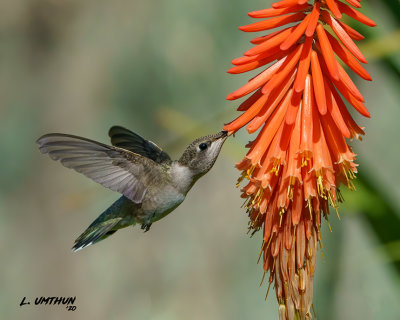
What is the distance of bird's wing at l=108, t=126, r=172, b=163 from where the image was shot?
2.99 meters

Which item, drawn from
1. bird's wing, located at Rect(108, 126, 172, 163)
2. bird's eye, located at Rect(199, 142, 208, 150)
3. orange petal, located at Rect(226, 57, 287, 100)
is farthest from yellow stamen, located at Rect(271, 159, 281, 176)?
bird's wing, located at Rect(108, 126, 172, 163)

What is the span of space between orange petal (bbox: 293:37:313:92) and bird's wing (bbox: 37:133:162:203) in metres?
0.87

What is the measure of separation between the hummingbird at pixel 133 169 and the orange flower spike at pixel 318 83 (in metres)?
0.63

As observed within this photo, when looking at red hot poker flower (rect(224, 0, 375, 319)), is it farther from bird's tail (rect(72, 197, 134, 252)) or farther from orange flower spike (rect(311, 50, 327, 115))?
bird's tail (rect(72, 197, 134, 252))

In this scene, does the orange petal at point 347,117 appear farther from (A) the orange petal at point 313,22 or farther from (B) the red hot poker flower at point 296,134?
(A) the orange petal at point 313,22

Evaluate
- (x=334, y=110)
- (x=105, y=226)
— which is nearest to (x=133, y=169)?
(x=105, y=226)

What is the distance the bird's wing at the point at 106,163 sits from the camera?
241 cm

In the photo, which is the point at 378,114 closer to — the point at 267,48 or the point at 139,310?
the point at 139,310

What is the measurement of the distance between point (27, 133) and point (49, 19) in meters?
1.09

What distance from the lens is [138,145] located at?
3.03 metres

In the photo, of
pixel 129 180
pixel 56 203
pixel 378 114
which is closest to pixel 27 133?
pixel 56 203

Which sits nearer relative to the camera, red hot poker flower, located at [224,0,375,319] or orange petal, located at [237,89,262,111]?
red hot poker flower, located at [224,0,375,319]

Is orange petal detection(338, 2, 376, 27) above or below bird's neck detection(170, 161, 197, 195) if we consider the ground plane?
above

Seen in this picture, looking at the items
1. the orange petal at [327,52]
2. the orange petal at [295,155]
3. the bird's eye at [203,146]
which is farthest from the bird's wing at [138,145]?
the orange petal at [327,52]
